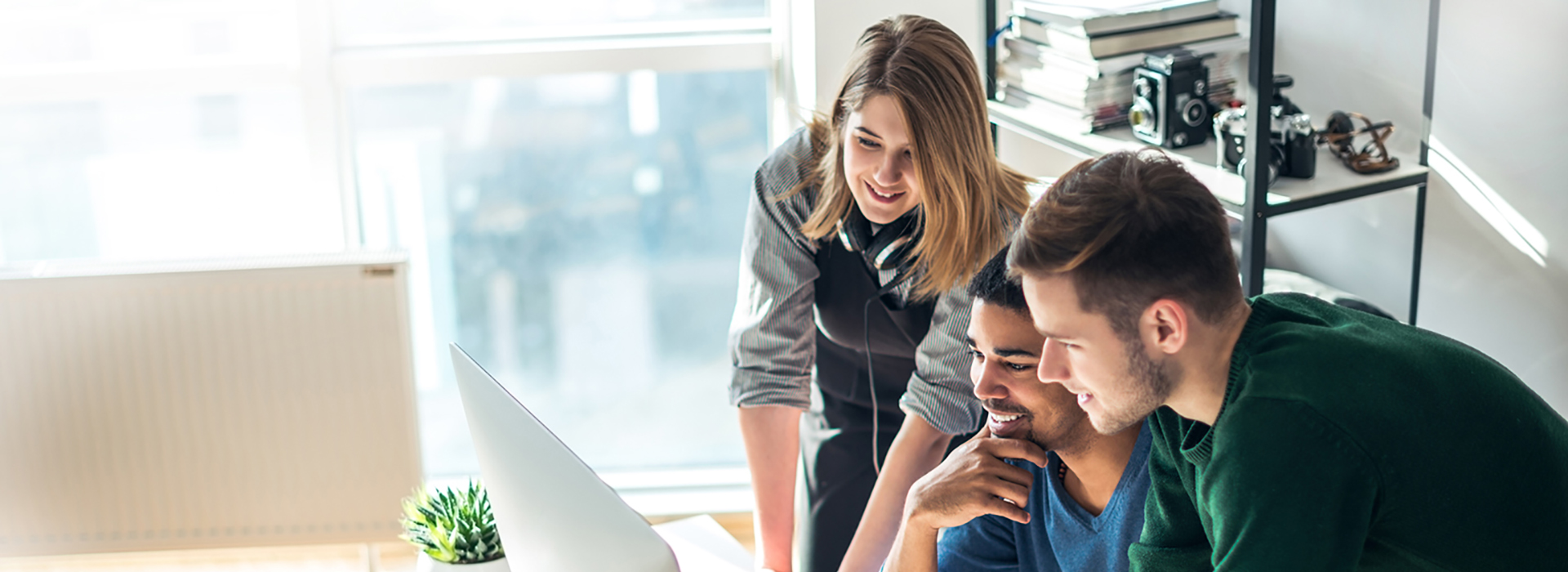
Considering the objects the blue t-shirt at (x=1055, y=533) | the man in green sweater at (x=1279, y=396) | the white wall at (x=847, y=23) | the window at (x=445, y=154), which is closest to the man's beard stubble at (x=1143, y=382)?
the man in green sweater at (x=1279, y=396)

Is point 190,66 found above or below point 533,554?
above

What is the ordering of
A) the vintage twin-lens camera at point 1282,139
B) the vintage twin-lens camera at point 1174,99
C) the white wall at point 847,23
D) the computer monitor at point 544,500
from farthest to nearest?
the white wall at point 847,23 < the vintage twin-lens camera at point 1174,99 < the vintage twin-lens camera at point 1282,139 < the computer monitor at point 544,500

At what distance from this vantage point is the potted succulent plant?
1435mm

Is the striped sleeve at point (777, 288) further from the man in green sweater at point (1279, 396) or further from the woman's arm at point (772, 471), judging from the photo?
the man in green sweater at point (1279, 396)

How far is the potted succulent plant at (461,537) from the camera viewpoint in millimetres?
1435

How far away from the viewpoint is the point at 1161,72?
1753 millimetres

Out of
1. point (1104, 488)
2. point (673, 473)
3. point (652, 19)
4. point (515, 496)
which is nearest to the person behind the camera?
point (515, 496)

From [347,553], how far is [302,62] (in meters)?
1.13

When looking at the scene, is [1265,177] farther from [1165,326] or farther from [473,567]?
[473,567]

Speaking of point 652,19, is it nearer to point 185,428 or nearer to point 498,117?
point 498,117

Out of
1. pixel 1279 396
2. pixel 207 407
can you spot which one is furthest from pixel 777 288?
pixel 207 407

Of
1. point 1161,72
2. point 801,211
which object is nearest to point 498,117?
point 801,211

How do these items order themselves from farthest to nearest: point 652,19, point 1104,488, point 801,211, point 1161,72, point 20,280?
1. point 652,19
2. point 20,280
3. point 1161,72
4. point 801,211
5. point 1104,488

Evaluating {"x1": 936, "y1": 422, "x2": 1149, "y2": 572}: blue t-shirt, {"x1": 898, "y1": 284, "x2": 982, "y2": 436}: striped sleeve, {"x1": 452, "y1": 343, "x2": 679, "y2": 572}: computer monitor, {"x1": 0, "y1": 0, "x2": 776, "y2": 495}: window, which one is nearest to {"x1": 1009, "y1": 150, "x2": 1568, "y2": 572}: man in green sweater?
{"x1": 936, "y1": 422, "x2": 1149, "y2": 572}: blue t-shirt
